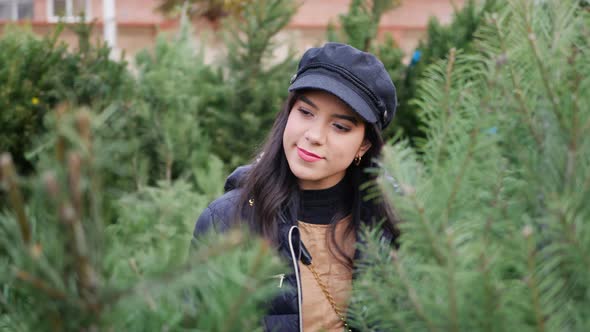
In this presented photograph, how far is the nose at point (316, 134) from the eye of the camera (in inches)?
85.5

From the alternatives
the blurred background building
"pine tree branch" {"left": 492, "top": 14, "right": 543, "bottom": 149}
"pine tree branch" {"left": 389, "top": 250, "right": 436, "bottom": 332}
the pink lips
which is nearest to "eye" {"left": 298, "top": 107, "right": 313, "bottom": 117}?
the pink lips

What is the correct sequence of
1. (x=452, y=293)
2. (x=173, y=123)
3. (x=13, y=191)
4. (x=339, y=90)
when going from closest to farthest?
(x=13, y=191) < (x=452, y=293) < (x=339, y=90) < (x=173, y=123)

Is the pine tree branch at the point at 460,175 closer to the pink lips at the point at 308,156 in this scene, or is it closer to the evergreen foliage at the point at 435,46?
the pink lips at the point at 308,156

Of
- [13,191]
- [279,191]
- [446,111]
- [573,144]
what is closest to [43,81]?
[279,191]

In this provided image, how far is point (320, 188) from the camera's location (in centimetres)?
243

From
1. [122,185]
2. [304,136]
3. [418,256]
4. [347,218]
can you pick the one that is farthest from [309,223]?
[122,185]

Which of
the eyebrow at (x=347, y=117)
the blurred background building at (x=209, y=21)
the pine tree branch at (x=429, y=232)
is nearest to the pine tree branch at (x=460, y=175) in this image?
the pine tree branch at (x=429, y=232)

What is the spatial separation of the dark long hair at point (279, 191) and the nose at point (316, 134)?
0.16 metres

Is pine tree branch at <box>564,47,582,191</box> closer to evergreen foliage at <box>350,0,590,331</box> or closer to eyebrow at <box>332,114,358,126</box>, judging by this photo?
evergreen foliage at <box>350,0,590,331</box>

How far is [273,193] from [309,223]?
0.18 metres

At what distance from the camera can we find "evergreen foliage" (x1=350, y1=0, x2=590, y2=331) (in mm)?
837

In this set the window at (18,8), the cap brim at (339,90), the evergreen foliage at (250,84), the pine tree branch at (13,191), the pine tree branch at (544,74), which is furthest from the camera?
the window at (18,8)

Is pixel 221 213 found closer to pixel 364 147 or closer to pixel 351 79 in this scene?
pixel 364 147

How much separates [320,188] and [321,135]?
31 centimetres
